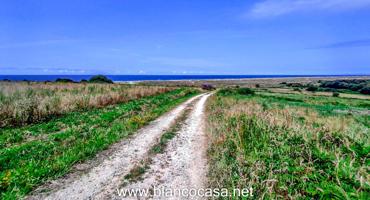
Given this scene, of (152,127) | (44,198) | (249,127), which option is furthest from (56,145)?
(249,127)

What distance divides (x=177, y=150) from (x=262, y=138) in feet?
10.3

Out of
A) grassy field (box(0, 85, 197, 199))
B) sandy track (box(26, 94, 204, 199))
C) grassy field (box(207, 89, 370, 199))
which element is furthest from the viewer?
grassy field (box(0, 85, 197, 199))

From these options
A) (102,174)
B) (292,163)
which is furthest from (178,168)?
(292,163)

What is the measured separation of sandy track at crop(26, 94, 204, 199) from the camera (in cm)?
518

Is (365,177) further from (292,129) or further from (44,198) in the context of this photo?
(44,198)

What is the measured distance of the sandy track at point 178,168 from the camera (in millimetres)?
5703

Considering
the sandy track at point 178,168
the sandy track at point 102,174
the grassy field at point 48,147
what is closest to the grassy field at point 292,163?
the sandy track at point 178,168

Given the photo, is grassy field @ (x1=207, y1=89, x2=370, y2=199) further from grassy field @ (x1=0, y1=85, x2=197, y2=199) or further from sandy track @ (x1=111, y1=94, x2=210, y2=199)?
grassy field @ (x1=0, y1=85, x2=197, y2=199)

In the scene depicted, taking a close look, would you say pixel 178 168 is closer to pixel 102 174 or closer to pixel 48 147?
pixel 102 174

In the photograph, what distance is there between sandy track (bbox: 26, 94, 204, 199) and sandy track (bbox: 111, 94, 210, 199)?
0.49 metres

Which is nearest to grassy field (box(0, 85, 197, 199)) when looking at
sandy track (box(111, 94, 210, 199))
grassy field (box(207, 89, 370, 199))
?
sandy track (box(111, 94, 210, 199))

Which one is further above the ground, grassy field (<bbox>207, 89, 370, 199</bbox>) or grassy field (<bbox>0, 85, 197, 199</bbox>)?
grassy field (<bbox>207, 89, 370, 199</bbox>)

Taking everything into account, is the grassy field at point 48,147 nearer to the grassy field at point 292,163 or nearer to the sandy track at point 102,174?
the sandy track at point 102,174

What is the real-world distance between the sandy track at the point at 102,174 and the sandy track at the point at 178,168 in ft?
1.62
